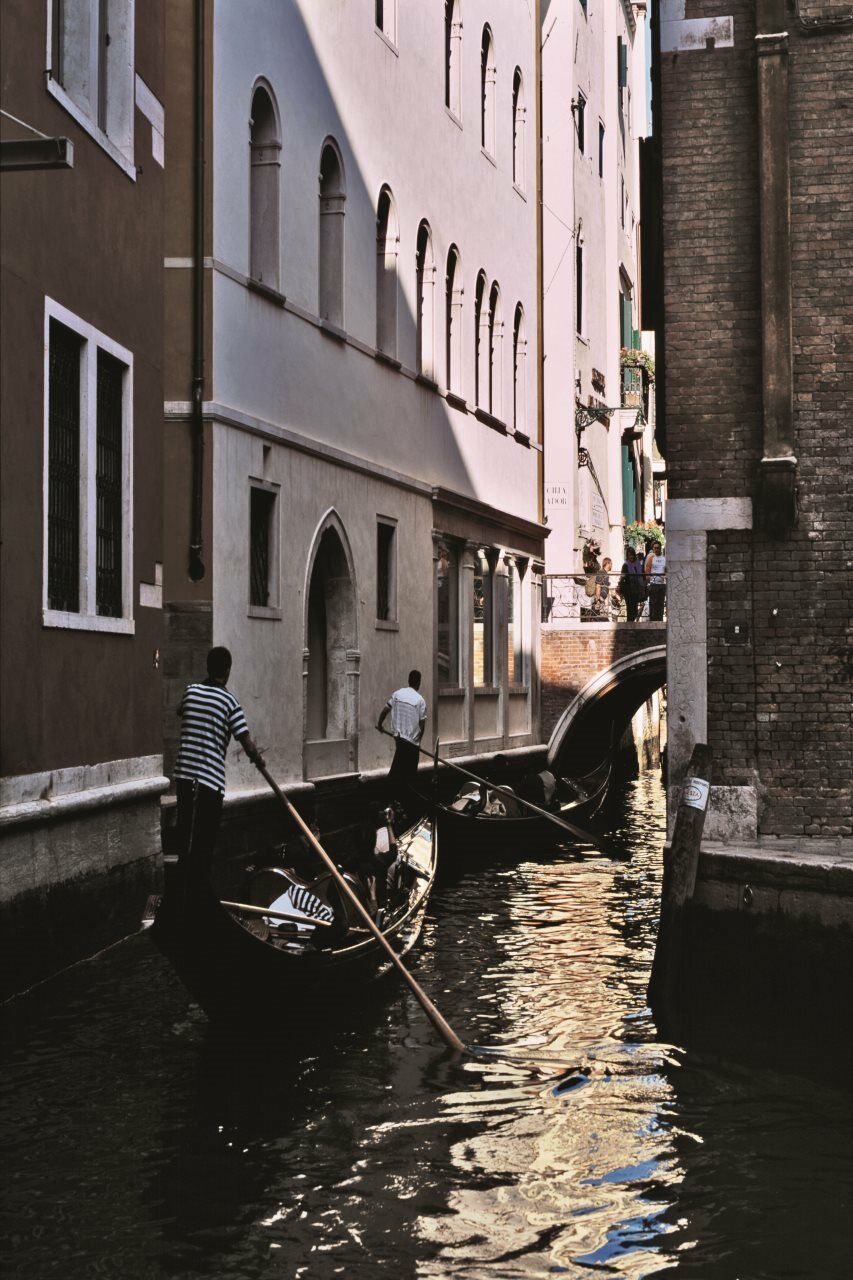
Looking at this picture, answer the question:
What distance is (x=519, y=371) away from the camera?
22469mm

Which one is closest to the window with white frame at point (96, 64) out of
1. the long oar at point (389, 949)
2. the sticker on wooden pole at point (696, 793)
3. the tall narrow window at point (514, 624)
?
the long oar at point (389, 949)

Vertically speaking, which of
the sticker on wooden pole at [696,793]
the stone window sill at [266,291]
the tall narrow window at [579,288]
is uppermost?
the tall narrow window at [579,288]

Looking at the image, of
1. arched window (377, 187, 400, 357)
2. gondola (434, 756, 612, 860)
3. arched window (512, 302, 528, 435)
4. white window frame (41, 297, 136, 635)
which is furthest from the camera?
arched window (512, 302, 528, 435)

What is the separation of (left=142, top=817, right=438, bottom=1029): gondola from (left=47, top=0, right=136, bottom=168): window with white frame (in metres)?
4.05

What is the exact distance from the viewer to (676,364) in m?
9.53

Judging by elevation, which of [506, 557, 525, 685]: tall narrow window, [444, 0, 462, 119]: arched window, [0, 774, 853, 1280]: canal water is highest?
[444, 0, 462, 119]: arched window

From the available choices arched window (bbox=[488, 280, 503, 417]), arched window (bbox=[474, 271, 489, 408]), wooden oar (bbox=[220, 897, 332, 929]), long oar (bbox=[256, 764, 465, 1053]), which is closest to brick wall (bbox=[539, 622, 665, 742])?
arched window (bbox=[488, 280, 503, 417])

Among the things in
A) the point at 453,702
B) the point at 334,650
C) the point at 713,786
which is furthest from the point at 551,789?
the point at 713,786

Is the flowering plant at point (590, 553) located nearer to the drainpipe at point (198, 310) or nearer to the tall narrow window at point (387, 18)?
the tall narrow window at point (387, 18)

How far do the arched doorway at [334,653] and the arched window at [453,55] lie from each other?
645cm

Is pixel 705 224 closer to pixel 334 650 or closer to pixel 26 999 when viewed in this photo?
pixel 26 999

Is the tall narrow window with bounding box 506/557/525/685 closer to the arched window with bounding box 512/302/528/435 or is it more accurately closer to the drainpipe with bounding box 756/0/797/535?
the arched window with bounding box 512/302/528/435

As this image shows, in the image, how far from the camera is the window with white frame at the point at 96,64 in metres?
9.38

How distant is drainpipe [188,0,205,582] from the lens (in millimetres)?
11945
